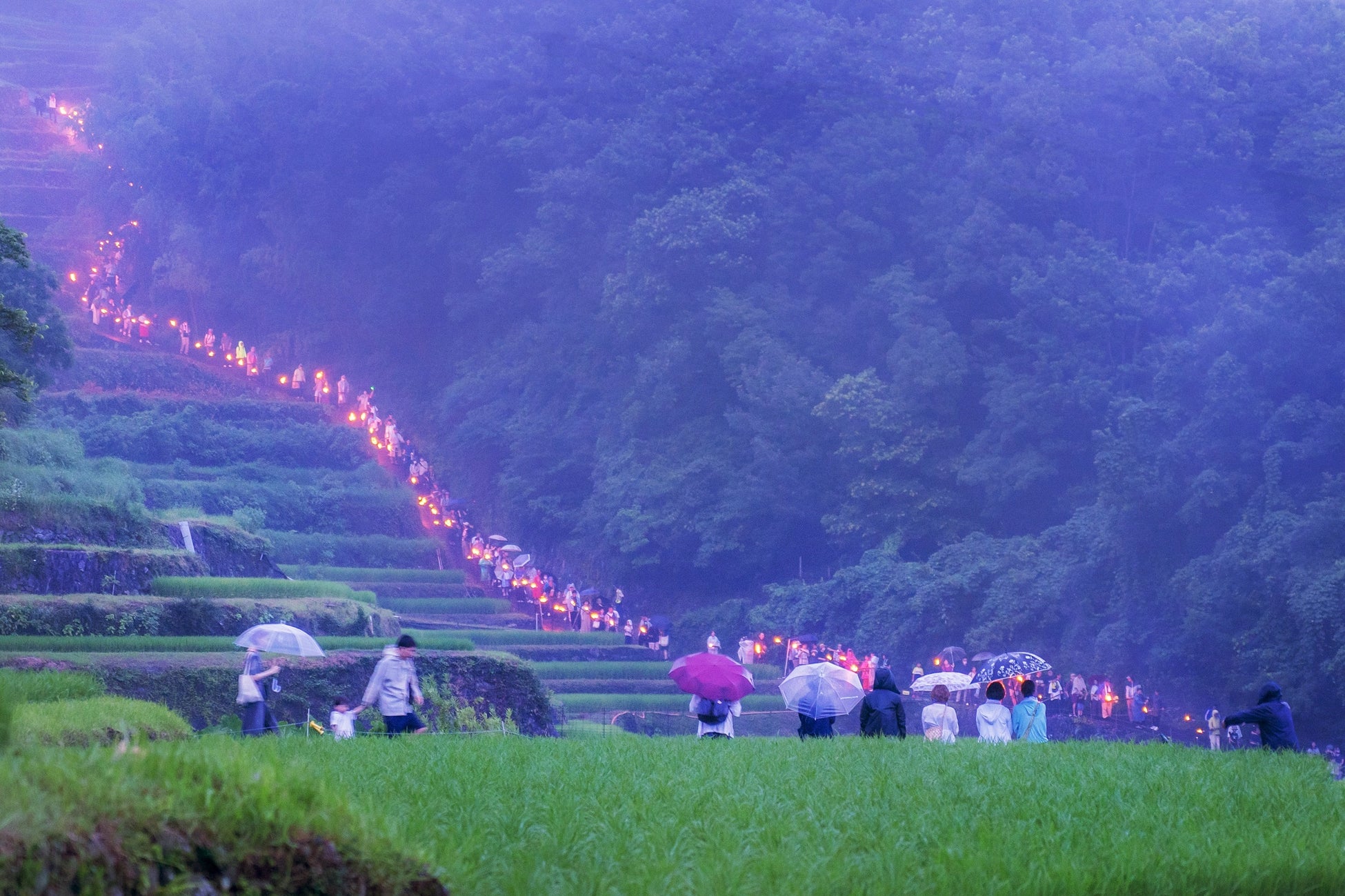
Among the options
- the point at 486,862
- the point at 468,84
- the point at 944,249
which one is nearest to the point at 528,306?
the point at 468,84

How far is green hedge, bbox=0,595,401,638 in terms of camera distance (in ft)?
61.4

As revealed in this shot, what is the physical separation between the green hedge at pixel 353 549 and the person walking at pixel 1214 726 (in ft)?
75.9

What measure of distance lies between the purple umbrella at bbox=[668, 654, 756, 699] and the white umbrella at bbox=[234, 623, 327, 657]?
411 centimetres

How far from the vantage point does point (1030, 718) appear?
13.6 meters

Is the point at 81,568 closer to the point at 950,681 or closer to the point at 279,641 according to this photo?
the point at 279,641

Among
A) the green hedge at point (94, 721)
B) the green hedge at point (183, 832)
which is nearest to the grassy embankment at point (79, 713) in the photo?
the green hedge at point (94, 721)

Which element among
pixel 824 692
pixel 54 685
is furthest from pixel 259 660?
pixel 824 692

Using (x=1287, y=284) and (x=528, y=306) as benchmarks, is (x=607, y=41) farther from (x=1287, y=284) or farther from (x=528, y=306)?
(x=1287, y=284)

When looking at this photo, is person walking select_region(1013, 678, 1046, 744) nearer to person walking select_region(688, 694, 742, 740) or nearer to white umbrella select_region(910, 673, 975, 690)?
person walking select_region(688, 694, 742, 740)

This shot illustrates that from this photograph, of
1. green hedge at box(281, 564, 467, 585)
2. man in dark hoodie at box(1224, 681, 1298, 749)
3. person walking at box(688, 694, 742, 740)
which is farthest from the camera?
green hedge at box(281, 564, 467, 585)

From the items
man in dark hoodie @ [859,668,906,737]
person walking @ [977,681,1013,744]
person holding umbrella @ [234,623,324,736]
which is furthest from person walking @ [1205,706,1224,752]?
person holding umbrella @ [234,623,324,736]

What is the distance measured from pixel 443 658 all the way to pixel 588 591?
718 inches

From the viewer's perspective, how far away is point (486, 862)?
5809mm

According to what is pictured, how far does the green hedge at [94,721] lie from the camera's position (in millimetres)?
10602
